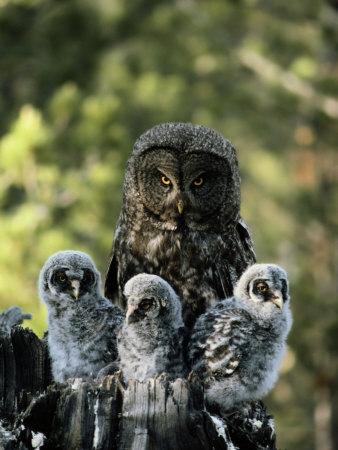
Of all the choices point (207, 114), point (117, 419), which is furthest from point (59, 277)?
point (207, 114)

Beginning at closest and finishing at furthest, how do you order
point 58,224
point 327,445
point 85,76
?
point 58,224 → point 327,445 → point 85,76

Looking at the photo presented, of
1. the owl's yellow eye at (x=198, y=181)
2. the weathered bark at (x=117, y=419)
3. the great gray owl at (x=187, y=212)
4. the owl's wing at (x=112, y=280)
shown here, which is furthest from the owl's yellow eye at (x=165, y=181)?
the weathered bark at (x=117, y=419)

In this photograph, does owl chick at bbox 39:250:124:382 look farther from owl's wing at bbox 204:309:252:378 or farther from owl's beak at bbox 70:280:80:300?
owl's wing at bbox 204:309:252:378

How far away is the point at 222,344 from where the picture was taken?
592 centimetres

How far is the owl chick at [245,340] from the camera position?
5898 millimetres

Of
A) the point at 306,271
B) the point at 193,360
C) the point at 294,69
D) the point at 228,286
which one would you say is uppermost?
the point at 294,69

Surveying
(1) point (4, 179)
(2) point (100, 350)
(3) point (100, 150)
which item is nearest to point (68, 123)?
(3) point (100, 150)

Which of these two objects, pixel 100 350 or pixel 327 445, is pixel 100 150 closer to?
pixel 327 445

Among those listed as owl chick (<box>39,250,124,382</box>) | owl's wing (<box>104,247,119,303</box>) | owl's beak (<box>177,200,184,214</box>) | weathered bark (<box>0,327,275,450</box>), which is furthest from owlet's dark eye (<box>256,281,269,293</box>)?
owl's wing (<box>104,247,119,303</box>)

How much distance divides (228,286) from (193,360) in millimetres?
1225

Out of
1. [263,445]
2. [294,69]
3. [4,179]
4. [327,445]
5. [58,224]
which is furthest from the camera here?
[294,69]

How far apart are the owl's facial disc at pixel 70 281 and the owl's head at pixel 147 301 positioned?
12.6 inches

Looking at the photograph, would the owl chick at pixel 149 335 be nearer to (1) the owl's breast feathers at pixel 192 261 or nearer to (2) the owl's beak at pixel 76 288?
(2) the owl's beak at pixel 76 288

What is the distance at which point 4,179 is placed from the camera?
1366 centimetres
